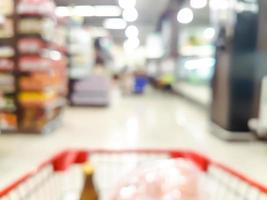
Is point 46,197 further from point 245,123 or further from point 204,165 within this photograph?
point 245,123

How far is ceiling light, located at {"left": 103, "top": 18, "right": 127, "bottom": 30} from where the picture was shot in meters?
21.8

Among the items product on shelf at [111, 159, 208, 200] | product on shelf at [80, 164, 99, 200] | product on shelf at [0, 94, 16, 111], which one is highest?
product on shelf at [111, 159, 208, 200]

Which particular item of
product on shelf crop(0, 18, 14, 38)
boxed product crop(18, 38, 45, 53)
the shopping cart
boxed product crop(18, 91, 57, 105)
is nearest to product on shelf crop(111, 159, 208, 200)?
the shopping cart

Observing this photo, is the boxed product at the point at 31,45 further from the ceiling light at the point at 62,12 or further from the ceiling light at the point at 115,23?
the ceiling light at the point at 115,23

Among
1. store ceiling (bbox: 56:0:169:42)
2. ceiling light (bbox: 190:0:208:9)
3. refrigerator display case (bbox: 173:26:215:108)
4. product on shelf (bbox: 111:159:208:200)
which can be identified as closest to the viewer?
product on shelf (bbox: 111:159:208:200)

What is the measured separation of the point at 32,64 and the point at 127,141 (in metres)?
1.67

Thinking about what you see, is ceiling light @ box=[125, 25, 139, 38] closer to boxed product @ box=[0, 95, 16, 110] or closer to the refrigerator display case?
the refrigerator display case

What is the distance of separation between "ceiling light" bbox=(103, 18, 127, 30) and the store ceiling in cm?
46

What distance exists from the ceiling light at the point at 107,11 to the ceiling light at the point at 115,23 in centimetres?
199

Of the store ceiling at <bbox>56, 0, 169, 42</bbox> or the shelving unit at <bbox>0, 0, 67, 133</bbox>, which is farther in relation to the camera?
the store ceiling at <bbox>56, 0, 169, 42</bbox>

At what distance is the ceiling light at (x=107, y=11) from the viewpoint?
16987 mm

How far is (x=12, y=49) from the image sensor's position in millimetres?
5117

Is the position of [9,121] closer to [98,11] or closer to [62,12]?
[62,12]

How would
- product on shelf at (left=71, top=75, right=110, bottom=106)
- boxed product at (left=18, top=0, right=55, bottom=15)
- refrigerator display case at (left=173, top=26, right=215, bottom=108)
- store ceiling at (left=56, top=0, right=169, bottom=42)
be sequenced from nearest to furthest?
boxed product at (left=18, top=0, right=55, bottom=15) → product on shelf at (left=71, top=75, right=110, bottom=106) → refrigerator display case at (left=173, top=26, right=215, bottom=108) → store ceiling at (left=56, top=0, right=169, bottom=42)
